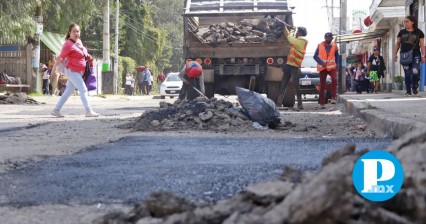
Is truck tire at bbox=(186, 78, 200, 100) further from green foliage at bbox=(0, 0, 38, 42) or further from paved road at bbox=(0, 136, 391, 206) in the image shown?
green foliage at bbox=(0, 0, 38, 42)

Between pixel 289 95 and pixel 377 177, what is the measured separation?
14.0 metres

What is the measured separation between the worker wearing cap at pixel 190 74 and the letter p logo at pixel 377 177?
12.0 meters

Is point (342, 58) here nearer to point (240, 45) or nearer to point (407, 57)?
point (240, 45)

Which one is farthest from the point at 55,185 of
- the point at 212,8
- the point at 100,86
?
the point at 100,86

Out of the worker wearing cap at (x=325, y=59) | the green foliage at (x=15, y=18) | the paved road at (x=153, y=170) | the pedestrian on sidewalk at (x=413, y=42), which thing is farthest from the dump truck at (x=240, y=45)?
the paved road at (x=153, y=170)

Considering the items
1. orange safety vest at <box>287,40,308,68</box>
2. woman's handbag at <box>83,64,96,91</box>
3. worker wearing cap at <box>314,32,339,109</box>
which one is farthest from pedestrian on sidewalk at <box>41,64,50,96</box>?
woman's handbag at <box>83,64,96,91</box>

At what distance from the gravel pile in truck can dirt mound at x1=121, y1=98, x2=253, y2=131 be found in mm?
5629

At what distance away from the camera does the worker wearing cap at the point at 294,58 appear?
49.0ft

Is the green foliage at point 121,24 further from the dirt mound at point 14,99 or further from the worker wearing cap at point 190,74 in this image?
the worker wearing cap at point 190,74

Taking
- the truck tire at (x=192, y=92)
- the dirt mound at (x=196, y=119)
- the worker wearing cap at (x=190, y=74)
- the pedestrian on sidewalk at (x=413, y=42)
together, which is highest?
the pedestrian on sidewalk at (x=413, y=42)

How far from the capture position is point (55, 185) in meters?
4.12

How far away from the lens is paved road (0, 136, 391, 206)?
3.75 m

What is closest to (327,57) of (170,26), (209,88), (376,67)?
(209,88)

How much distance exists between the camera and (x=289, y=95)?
1639cm
